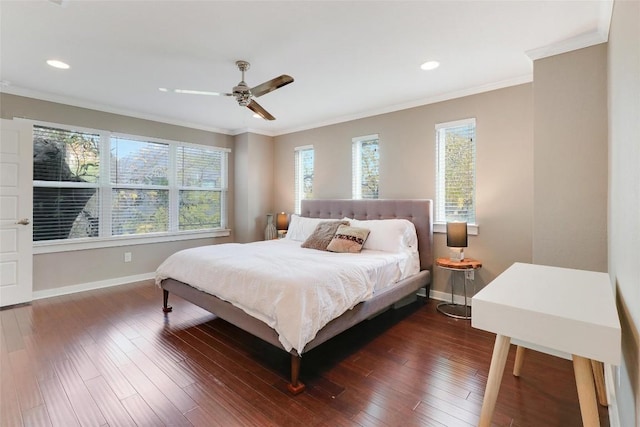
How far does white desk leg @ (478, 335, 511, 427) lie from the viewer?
1.32m

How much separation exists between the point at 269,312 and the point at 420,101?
10.6 ft

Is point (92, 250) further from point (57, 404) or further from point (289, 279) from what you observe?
point (289, 279)

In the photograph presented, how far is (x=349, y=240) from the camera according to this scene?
3383mm

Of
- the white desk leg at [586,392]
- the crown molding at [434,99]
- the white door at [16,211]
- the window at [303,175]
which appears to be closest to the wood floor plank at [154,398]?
the white desk leg at [586,392]

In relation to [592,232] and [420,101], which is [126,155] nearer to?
[420,101]

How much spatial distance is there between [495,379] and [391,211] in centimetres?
275

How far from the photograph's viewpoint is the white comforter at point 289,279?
195 cm

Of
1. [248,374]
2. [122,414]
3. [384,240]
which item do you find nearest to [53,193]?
[122,414]

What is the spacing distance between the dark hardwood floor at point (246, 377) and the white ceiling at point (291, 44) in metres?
2.56

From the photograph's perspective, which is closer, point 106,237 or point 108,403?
point 108,403

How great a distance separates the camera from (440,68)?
9.55 feet

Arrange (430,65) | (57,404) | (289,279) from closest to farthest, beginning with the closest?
(57,404), (289,279), (430,65)

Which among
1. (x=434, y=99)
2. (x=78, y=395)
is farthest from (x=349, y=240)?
(x=78, y=395)

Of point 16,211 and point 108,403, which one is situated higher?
point 16,211
